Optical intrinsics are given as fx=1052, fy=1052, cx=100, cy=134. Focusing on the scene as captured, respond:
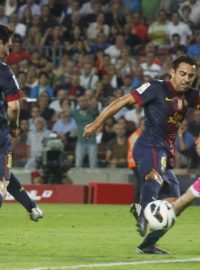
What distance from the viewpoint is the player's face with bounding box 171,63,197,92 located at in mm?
10492

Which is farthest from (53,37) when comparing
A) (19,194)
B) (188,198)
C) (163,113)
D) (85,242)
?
(188,198)

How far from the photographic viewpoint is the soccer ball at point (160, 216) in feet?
31.4

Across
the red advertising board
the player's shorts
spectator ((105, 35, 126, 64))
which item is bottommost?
the red advertising board

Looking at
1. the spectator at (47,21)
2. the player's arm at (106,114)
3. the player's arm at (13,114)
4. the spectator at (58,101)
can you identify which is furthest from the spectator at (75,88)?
the player's arm at (106,114)

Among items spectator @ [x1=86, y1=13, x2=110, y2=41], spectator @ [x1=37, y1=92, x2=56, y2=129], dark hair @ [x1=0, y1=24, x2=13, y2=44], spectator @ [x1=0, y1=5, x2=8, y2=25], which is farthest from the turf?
spectator @ [x1=0, y1=5, x2=8, y2=25]

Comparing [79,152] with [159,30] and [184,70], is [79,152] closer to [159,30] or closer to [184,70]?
[159,30]

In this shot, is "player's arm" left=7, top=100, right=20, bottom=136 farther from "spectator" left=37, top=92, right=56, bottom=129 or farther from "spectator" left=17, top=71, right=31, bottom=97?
"spectator" left=17, top=71, right=31, bottom=97

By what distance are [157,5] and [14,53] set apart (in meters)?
3.95

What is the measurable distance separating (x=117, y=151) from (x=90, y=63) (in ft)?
10.5

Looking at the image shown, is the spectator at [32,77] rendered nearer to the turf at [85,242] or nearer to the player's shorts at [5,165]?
the turf at [85,242]

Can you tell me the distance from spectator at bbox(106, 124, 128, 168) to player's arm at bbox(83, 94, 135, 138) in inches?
490

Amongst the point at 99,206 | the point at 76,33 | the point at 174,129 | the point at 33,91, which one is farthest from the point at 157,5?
the point at 174,129

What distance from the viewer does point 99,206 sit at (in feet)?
67.8

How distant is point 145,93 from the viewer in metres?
10.5
